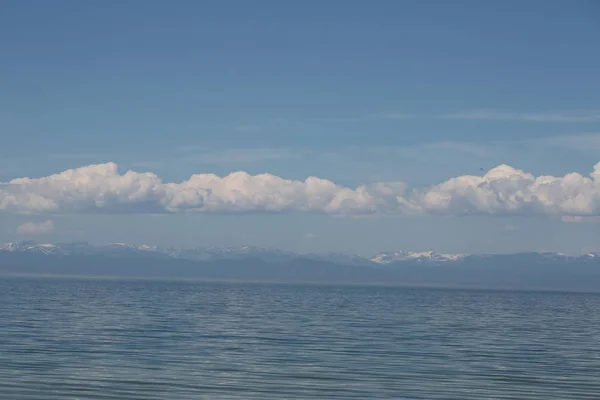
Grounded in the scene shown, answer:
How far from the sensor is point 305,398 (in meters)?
31.3

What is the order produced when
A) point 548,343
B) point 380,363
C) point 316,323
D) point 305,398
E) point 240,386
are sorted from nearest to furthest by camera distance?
point 305,398 → point 240,386 → point 380,363 → point 548,343 → point 316,323

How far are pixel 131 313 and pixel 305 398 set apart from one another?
4812 cm

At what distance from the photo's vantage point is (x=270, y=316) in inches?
3093

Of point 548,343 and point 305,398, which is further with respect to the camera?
point 548,343

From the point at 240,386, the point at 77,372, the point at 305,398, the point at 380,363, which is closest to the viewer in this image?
the point at 305,398

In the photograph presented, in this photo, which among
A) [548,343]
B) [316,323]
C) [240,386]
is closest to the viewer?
[240,386]

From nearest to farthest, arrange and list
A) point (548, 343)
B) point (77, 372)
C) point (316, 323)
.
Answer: point (77, 372)
point (548, 343)
point (316, 323)

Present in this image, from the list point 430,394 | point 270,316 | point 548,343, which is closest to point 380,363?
point 430,394

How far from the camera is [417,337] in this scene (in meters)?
56.6

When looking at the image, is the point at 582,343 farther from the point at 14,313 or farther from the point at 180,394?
the point at 14,313

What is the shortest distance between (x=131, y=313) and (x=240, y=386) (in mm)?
45164

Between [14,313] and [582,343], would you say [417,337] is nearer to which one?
[582,343]

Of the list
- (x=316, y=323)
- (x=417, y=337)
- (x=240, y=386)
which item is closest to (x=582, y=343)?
(x=417, y=337)

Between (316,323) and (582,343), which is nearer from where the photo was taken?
(582,343)
